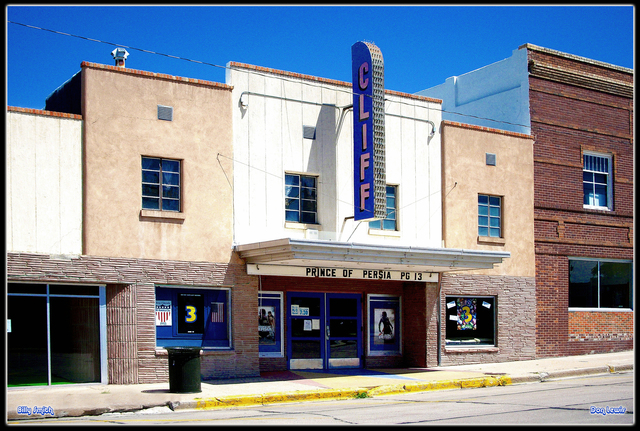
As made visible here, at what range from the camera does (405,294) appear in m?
22.3

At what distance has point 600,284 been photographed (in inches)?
985

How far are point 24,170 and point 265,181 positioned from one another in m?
5.88

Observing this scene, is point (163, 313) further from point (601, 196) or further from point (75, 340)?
point (601, 196)

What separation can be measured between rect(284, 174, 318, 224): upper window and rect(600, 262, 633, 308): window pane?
1099 centimetres

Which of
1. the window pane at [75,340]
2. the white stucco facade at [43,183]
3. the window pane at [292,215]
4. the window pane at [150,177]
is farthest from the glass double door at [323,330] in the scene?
the white stucco facade at [43,183]

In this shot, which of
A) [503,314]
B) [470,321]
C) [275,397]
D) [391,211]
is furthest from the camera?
[503,314]

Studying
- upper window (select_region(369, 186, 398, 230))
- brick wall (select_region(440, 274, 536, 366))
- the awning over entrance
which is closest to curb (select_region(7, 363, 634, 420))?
brick wall (select_region(440, 274, 536, 366))

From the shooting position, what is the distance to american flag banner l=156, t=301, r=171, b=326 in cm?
1767

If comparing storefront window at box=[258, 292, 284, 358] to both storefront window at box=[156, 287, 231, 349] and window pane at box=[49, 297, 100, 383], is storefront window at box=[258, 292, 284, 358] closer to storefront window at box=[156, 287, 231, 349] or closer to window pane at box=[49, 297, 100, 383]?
storefront window at box=[156, 287, 231, 349]

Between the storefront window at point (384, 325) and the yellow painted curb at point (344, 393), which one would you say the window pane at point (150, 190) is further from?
the storefront window at point (384, 325)

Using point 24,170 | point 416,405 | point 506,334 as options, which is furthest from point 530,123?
point 24,170

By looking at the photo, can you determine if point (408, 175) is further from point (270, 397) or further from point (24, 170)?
point (24, 170)

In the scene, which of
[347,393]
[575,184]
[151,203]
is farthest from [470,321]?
[151,203]

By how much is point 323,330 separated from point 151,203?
20.2 ft
